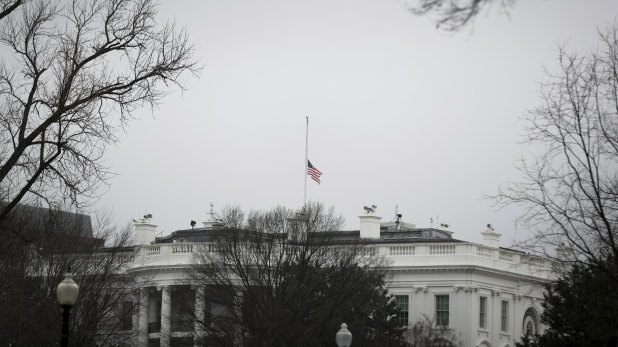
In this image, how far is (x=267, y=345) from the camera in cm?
7875

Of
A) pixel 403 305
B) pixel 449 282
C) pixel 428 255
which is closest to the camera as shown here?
pixel 449 282

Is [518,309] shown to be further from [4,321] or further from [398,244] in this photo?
[4,321]

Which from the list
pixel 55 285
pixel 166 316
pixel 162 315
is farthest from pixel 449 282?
pixel 55 285

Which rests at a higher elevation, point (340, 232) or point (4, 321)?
point (340, 232)

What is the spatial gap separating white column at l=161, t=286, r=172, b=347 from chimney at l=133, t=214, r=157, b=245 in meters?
10.2

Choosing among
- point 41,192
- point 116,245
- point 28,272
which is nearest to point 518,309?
point 116,245

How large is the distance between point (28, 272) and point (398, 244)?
41.9 metres

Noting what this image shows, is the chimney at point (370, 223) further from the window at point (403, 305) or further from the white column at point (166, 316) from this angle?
the white column at point (166, 316)

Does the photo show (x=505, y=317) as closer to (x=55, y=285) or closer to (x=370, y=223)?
(x=370, y=223)

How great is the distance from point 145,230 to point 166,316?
91.1 ft

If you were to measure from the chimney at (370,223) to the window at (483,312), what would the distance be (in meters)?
9.67

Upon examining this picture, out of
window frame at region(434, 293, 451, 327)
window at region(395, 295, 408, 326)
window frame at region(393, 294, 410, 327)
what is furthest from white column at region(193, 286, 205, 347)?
window frame at region(434, 293, 451, 327)

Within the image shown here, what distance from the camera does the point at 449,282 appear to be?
11062cm

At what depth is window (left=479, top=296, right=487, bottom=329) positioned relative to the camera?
360ft
